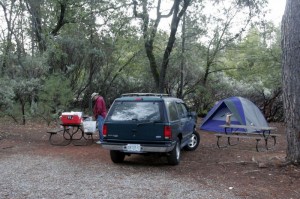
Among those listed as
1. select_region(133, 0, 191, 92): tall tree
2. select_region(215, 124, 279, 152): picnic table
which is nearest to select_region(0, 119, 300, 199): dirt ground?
select_region(215, 124, 279, 152): picnic table

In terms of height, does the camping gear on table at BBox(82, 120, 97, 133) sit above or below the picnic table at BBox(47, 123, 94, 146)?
above

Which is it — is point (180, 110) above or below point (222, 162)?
above

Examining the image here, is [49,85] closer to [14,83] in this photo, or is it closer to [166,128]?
[14,83]

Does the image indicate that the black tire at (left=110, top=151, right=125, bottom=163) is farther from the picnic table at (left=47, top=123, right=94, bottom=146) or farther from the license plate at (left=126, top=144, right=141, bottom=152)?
the picnic table at (left=47, top=123, right=94, bottom=146)

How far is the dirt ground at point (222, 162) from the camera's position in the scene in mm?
6449

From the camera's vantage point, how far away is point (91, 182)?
21.9 ft

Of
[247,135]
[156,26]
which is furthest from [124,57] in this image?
[247,135]

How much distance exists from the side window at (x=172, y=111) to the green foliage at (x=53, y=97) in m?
8.74

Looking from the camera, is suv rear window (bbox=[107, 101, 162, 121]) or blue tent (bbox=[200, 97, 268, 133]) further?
blue tent (bbox=[200, 97, 268, 133])

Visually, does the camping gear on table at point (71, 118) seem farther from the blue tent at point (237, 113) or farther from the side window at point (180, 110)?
the blue tent at point (237, 113)

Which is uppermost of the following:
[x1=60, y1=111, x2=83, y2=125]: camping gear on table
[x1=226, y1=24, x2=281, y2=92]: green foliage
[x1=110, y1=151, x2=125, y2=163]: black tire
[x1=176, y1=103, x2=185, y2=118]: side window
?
[x1=226, y1=24, x2=281, y2=92]: green foliage

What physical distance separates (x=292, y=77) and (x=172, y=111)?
2821 mm

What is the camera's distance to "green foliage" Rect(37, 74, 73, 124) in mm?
15852

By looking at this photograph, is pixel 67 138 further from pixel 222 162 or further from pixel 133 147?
pixel 222 162
